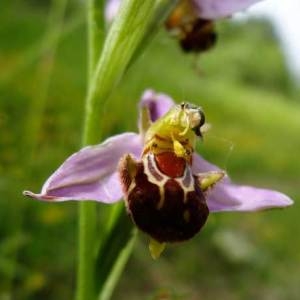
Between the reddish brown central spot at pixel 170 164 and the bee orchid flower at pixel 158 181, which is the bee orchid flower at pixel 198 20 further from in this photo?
the reddish brown central spot at pixel 170 164

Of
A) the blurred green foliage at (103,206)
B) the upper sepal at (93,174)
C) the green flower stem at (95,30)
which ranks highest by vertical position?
the green flower stem at (95,30)

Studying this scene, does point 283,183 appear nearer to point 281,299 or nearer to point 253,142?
point 253,142

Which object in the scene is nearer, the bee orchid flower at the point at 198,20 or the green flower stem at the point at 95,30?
the green flower stem at the point at 95,30

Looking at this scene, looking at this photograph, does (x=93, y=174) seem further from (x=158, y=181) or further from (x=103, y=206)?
(x=103, y=206)

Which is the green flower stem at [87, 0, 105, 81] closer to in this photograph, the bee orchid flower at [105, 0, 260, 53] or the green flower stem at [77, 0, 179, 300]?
the green flower stem at [77, 0, 179, 300]

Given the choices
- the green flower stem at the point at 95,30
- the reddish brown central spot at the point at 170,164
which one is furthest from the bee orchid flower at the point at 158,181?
the green flower stem at the point at 95,30

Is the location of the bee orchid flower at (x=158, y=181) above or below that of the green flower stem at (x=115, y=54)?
below

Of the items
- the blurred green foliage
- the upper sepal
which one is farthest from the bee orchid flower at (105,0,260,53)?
the upper sepal
